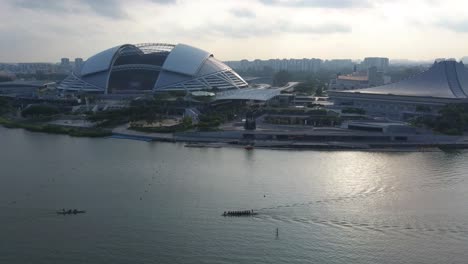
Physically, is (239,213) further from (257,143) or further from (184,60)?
(184,60)

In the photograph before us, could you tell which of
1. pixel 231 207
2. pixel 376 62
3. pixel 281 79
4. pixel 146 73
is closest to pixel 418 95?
pixel 146 73

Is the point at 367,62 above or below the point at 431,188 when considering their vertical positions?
above

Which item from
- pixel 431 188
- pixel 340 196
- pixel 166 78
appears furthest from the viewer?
pixel 166 78

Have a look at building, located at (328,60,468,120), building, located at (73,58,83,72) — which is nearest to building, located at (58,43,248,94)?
building, located at (73,58,83,72)

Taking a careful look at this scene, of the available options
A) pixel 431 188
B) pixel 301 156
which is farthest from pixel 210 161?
pixel 431 188

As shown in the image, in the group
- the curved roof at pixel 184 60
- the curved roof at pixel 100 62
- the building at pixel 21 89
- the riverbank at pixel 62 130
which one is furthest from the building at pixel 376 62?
the riverbank at pixel 62 130

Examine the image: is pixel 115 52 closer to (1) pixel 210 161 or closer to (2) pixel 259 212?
(1) pixel 210 161
